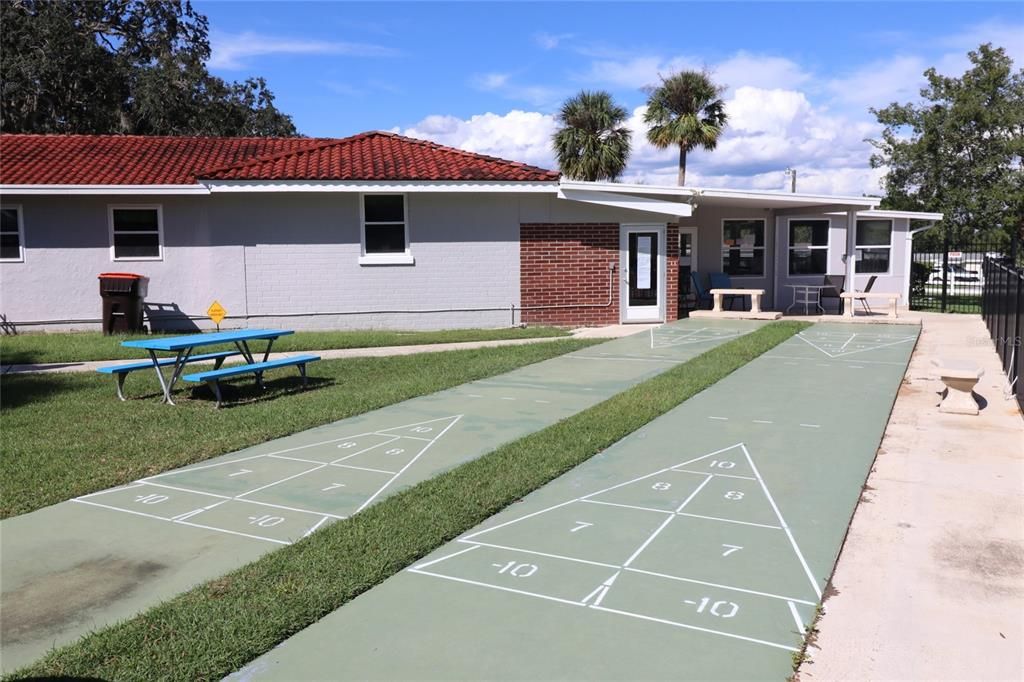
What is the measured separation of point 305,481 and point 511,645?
326 cm

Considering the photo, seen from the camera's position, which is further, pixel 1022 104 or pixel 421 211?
pixel 1022 104

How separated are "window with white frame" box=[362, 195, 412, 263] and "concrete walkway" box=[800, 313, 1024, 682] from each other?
1156 centimetres

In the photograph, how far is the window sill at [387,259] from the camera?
1755 cm

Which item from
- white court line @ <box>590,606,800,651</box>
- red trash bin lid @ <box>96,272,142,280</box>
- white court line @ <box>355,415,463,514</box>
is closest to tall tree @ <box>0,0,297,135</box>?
red trash bin lid @ <box>96,272,142,280</box>

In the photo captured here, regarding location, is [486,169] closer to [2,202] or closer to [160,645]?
[2,202]

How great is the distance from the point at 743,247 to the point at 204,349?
14222 mm

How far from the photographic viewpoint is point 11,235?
1742 cm

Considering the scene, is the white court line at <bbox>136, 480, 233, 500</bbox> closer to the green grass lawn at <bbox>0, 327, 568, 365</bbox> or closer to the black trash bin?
the green grass lawn at <bbox>0, 327, 568, 365</bbox>

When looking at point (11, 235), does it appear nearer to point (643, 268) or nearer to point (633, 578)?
point (643, 268)

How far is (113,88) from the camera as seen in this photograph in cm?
3167

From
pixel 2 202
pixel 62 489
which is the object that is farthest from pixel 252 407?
pixel 2 202

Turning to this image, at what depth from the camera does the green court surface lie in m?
3.92

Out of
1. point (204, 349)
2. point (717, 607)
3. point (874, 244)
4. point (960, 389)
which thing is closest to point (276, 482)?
point (717, 607)

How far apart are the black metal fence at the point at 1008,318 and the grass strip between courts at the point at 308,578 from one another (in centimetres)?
548
